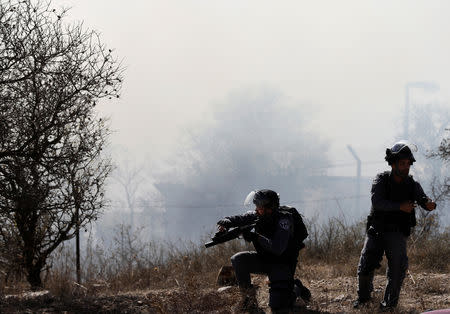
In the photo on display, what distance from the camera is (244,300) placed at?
22.6ft

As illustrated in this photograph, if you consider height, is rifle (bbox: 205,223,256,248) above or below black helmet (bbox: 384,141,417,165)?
below

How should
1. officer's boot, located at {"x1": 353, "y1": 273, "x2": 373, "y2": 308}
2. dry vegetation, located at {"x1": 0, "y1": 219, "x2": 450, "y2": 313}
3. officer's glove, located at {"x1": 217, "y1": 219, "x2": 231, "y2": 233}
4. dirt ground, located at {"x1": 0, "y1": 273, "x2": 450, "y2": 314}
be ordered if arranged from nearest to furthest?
officer's glove, located at {"x1": 217, "y1": 219, "x2": 231, "y2": 233} → officer's boot, located at {"x1": 353, "y1": 273, "x2": 373, "y2": 308} → dirt ground, located at {"x1": 0, "y1": 273, "x2": 450, "y2": 314} → dry vegetation, located at {"x1": 0, "y1": 219, "x2": 450, "y2": 313}

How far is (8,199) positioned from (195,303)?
10.7 feet

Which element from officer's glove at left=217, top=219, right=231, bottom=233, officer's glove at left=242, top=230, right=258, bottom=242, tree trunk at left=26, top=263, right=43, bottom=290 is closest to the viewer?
officer's glove at left=242, top=230, right=258, bottom=242

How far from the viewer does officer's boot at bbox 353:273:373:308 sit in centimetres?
686

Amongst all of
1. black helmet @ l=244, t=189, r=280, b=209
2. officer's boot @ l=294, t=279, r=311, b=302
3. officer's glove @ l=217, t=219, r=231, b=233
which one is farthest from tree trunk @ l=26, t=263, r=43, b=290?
black helmet @ l=244, t=189, r=280, b=209

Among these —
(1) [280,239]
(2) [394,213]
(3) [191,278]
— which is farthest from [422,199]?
(3) [191,278]

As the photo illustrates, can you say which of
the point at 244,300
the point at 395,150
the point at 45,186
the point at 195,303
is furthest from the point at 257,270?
the point at 45,186

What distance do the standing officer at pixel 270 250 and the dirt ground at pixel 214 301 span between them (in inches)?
9.5

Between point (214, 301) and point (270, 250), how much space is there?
1160mm

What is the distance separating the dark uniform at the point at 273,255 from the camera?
649cm

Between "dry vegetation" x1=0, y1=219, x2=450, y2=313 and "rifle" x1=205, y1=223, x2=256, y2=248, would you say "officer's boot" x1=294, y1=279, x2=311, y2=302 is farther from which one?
"rifle" x1=205, y1=223, x2=256, y2=248

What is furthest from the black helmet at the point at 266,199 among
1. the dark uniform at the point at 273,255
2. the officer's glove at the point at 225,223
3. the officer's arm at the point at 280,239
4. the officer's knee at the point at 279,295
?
the officer's knee at the point at 279,295

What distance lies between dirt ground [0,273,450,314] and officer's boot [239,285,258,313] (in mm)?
110
